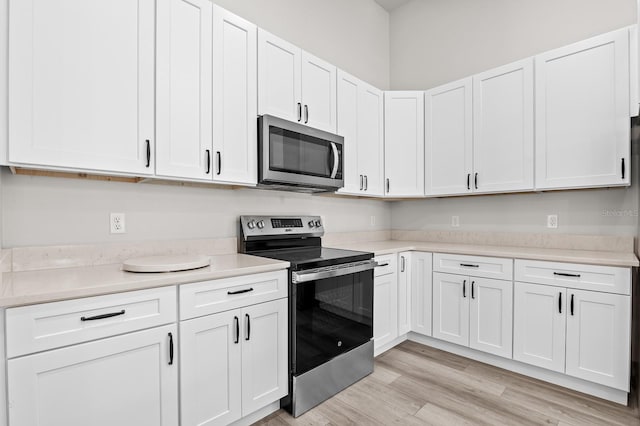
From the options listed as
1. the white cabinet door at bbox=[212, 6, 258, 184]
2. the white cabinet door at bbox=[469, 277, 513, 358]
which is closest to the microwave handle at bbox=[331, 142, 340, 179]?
the white cabinet door at bbox=[212, 6, 258, 184]

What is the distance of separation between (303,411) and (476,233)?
90.6 inches

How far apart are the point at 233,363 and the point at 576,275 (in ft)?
7.42

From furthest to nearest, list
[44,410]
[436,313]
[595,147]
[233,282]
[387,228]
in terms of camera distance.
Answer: [387,228], [436,313], [595,147], [233,282], [44,410]

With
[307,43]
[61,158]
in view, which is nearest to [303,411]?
[61,158]

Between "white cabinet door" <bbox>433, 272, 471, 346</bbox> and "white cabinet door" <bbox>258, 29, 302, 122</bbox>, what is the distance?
6.09 ft

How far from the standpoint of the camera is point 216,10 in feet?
6.38

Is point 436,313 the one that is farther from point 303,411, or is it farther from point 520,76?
point 520,76

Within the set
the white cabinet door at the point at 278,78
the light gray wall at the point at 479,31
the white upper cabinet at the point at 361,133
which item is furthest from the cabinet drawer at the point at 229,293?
the light gray wall at the point at 479,31

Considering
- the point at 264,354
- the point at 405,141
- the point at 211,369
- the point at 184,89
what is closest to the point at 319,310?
the point at 264,354

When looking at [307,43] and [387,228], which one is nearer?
[307,43]

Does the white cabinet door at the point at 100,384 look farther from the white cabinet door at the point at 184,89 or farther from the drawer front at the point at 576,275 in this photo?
the drawer front at the point at 576,275

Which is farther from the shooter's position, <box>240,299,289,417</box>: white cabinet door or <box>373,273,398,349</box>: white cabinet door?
<box>373,273,398,349</box>: white cabinet door

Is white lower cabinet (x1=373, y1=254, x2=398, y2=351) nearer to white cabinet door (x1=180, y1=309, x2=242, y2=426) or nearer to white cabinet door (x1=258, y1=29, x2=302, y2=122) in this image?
white cabinet door (x1=180, y1=309, x2=242, y2=426)

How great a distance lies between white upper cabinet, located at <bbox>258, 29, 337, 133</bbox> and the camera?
2201 millimetres
